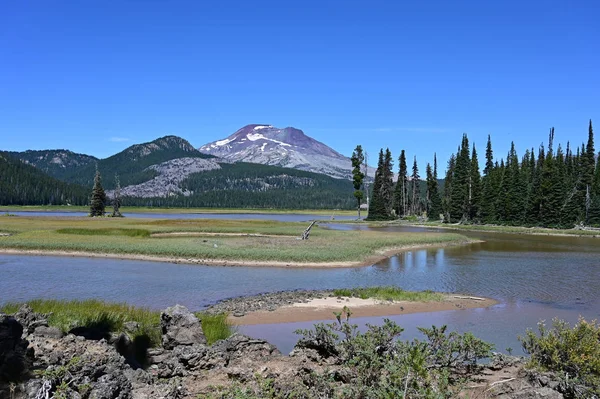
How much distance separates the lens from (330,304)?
22.6 meters

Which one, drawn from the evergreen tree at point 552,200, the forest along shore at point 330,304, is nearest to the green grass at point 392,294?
the forest along shore at point 330,304

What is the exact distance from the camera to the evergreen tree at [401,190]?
12275 cm

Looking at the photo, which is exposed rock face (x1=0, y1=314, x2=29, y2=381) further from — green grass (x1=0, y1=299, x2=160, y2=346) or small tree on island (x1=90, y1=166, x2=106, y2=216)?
small tree on island (x1=90, y1=166, x2=106, y2=216)

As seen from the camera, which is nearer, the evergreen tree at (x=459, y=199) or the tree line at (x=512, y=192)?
the tree line at (x=512, y=192)

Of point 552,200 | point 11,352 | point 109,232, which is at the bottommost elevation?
point 109,232

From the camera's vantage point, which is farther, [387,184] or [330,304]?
[387,184]

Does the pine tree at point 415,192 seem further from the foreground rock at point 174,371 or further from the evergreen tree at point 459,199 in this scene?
the foreground rock at point 174,371

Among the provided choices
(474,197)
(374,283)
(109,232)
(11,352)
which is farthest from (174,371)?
(474,197)

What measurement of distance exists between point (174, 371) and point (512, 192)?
9836 cm

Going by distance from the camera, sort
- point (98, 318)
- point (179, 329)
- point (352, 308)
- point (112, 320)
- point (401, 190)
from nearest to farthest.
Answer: point (179, 329) → point (98, 318) → point (112, 320) → point (352, 308) → point (401, 190)

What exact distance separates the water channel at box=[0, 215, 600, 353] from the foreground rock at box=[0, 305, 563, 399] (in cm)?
549

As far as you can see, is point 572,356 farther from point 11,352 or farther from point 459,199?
point 459,199

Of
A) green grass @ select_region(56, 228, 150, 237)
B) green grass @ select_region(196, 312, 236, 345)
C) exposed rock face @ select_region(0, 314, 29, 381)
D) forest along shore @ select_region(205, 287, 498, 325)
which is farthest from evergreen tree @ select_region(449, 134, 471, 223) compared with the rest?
exposed rock face @ select_region(0, 314, 29, 381)

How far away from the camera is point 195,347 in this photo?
10.4 meters
